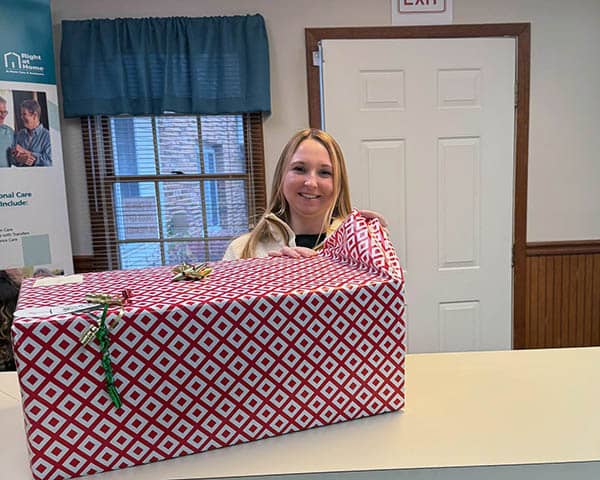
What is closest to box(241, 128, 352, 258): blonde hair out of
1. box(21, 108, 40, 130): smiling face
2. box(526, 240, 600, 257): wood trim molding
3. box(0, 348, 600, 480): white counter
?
box(0, 348, 600, 480): white counter

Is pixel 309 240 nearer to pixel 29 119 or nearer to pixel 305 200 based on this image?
pixel 305 200

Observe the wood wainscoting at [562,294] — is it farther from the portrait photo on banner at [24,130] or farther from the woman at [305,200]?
the portrait photo on banner at [24,130]

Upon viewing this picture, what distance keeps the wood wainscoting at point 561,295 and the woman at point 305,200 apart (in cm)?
173

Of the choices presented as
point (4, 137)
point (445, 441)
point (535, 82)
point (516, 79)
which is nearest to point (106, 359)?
point (445, 441)

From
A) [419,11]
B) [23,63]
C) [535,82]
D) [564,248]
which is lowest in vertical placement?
[564,248]

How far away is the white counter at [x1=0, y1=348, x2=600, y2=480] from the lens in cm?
55

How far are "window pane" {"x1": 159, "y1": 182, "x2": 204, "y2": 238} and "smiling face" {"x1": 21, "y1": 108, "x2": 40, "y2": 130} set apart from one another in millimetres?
627

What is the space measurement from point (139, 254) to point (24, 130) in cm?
79

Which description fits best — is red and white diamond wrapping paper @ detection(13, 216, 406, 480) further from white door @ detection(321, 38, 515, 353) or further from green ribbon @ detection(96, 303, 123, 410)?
white door @ detection(321, 38, 515, 353)

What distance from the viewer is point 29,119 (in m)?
2.25

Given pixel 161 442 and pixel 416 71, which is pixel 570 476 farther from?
pixel 416 71

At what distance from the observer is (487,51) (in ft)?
8.34

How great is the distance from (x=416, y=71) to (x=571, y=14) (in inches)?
35.0

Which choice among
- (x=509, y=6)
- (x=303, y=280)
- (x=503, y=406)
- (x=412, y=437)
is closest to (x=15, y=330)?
(x=303, y=280)
